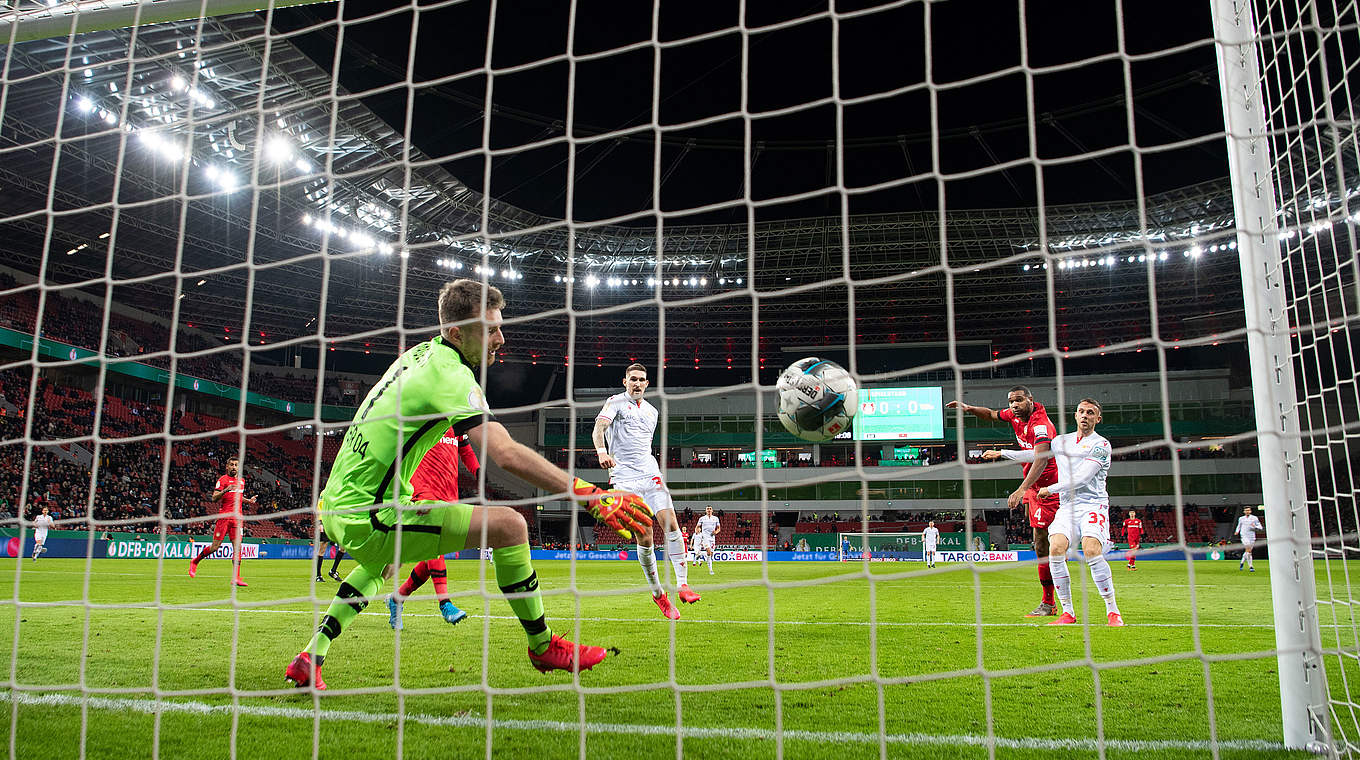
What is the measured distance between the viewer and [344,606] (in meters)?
3.83

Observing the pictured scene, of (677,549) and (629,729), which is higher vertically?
(677,549)

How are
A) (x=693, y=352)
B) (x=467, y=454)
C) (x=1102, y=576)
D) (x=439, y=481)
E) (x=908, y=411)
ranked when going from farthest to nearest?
(x=693, y=352)
(x=908, y=411)
(x=1102, y=576)
(x=439, y=481)
(x=467, y=454)

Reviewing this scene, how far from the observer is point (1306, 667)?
271 cm

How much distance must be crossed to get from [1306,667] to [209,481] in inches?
1203

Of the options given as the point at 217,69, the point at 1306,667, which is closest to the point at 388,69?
the point at 217,69

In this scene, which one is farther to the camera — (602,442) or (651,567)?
(602,442)

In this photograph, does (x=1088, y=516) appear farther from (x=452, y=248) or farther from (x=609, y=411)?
(x=452, y=248)

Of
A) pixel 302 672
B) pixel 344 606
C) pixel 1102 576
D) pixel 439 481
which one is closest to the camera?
pixel 302 672

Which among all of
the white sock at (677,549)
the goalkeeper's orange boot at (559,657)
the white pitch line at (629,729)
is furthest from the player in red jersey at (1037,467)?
the goalkeeper's orange boot at (559,657)

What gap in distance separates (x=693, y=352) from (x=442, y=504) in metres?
34.2

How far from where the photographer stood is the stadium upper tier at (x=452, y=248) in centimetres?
2098

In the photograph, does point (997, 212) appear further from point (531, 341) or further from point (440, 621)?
point (440, 621)

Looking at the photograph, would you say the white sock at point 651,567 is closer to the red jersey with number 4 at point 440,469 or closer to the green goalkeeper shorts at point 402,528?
the red jersey with number 4 at point 440,469

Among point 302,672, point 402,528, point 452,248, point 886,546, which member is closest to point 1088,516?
point 402,528
